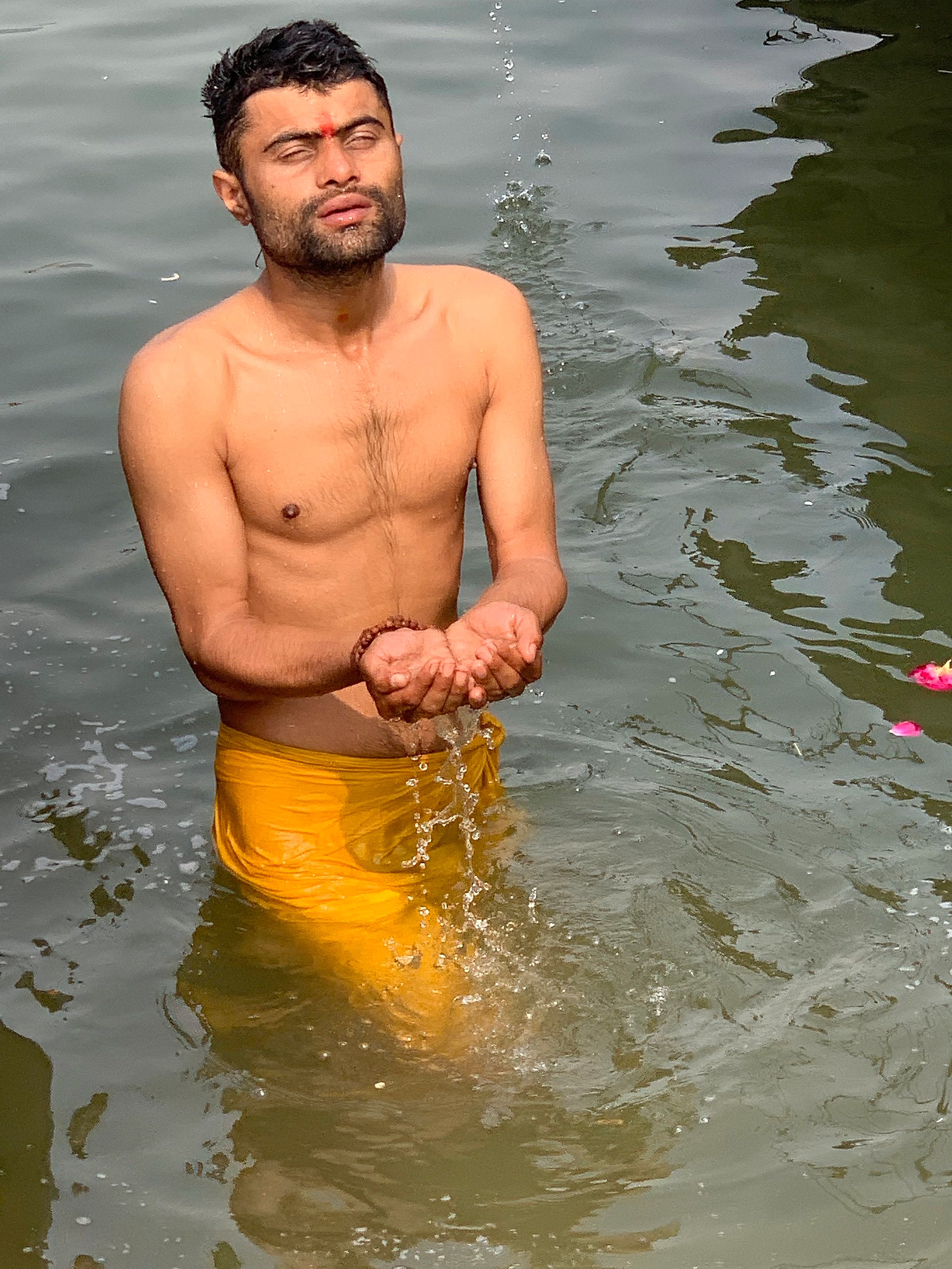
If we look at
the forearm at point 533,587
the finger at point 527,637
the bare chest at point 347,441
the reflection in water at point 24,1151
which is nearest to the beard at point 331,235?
the bare chest at point 347,441

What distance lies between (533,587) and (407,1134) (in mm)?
1100

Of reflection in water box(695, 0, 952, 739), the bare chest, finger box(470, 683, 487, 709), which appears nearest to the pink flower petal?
reflection in water box(695, 0, 952, 739)

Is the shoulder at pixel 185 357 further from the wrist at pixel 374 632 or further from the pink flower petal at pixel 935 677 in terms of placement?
the pink flower petal at pixel 935 677

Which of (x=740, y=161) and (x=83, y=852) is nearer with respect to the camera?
(x=83, y=852)

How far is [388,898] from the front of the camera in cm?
368

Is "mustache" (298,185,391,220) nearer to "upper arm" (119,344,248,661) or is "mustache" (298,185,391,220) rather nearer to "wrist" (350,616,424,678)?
"upper arm" (119,344,248,661)

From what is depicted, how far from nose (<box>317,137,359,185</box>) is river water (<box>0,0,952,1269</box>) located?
163 centimetres

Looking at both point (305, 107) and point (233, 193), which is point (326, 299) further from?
point (305, 107)

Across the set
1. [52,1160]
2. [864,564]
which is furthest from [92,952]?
[864,564]

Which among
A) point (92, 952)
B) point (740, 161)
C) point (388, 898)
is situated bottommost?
point (92, 952)

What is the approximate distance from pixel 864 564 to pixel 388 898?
2162mm

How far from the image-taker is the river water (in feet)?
10.8

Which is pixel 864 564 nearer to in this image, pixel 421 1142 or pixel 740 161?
pixel 421 1142

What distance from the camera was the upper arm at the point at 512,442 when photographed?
12.3 ft
